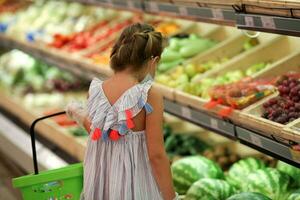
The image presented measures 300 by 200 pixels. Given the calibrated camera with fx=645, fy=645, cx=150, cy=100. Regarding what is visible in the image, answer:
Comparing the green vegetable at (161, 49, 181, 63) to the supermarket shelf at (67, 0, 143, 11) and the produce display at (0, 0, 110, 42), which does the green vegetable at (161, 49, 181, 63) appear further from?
the produce display at (0, 0, 110, 42)

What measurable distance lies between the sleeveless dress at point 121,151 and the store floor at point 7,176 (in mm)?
2689

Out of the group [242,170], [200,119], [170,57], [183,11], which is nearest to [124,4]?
[170,57]

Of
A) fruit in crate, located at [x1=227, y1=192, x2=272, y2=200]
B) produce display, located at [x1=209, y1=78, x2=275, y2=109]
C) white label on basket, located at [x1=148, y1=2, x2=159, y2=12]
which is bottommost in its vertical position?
fruit in crate, located at [x1=227, y1=192, x2=272, y2=200]

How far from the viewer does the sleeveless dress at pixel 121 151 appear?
10.1 feet

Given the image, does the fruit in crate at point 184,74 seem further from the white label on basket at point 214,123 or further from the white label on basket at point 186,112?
the white label on basket at point 214,123

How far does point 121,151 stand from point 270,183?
1.09 m

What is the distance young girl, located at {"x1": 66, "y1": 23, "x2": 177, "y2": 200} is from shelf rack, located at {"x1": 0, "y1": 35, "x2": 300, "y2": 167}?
577 millimetres

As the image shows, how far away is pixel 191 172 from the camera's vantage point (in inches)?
167

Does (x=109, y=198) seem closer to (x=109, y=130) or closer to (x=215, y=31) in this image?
(x=109, y=130)

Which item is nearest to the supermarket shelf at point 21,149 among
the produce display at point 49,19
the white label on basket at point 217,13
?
the produce display at point 49,19

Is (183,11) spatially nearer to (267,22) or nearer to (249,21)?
(249,21)

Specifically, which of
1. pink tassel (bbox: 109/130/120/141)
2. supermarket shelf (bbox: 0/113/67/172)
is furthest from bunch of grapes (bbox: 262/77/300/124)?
supermarket shelf (bbox: 0/113/67/172)

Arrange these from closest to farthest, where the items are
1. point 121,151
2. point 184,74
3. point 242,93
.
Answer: point 121,151 → point 242,93 → point 184,74

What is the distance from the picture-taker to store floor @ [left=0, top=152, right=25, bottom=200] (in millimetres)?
5828
